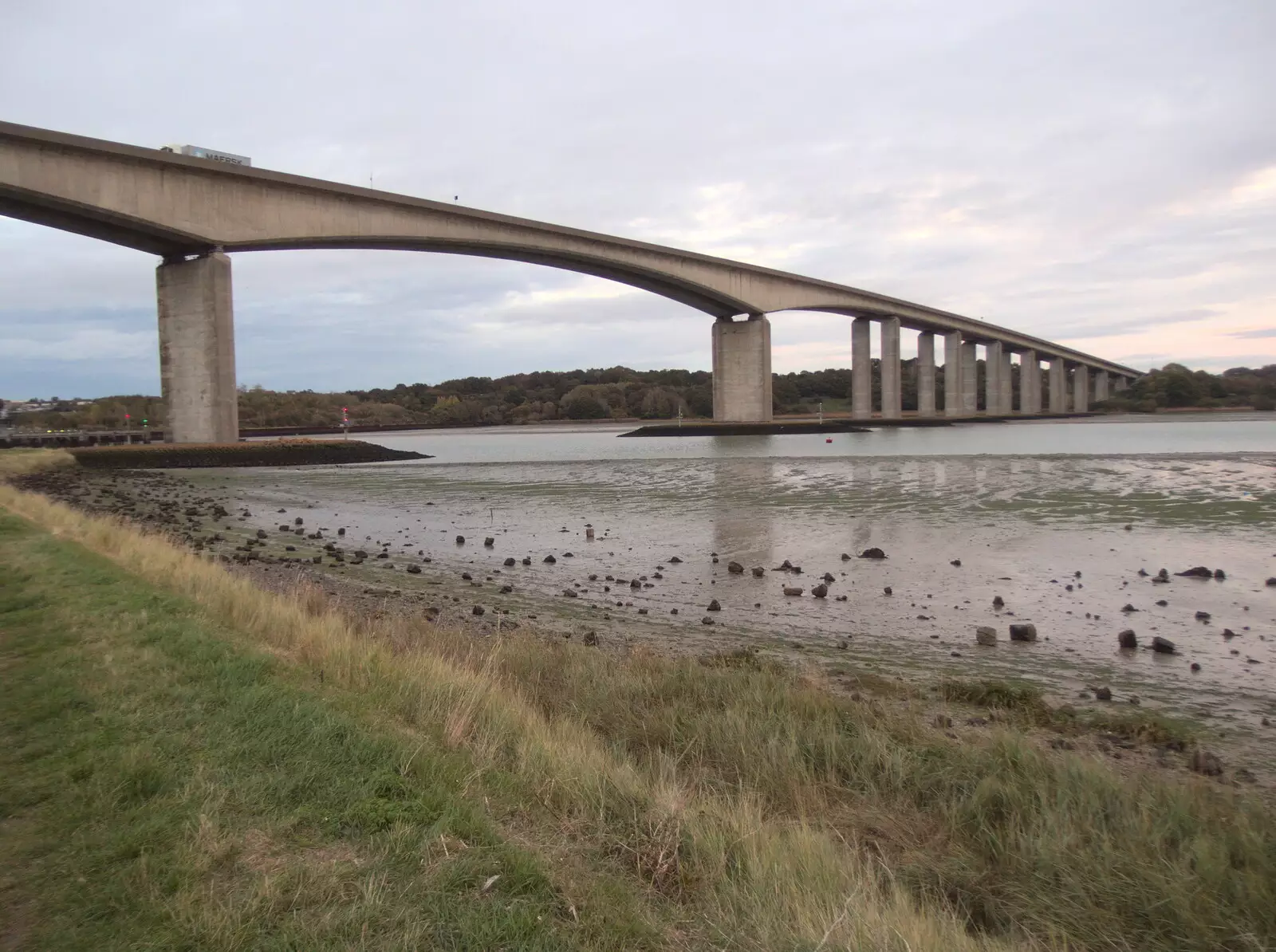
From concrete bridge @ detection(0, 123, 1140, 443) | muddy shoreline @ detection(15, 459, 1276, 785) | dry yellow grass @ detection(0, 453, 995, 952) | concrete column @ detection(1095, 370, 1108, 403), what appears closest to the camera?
dry yellow grass @ detection(0, 453, 995, 952)

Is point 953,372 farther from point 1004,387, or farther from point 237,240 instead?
point 237,240

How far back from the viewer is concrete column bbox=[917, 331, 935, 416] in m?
97.8

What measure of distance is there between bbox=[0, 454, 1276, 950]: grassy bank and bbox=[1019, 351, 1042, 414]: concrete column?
12275cm

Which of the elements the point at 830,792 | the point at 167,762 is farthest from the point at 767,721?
the point at 167,762

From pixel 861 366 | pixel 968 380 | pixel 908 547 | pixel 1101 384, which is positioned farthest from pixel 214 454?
pixel 1101 384

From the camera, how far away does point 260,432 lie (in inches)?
3720

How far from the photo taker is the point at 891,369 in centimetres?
8819

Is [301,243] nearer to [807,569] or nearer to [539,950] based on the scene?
[807,569]

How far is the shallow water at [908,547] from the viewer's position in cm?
883

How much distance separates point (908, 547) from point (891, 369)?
7693 centimetres

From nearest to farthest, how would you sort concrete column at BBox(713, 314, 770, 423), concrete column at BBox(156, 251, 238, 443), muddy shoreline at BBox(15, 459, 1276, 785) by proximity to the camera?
muddy shoreline at BBox(15, 459, 1276, 785) < concrete column at BBox(156, 251, 238, 443) < concrete column at BBox(713, 314, 770, 423)

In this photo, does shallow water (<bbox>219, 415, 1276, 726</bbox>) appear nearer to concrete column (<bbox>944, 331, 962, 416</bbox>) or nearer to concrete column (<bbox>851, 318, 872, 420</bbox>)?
concrete column (<bbox>851, 318, 872, 420</bbox>)

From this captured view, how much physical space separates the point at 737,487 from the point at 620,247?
36.9 meters

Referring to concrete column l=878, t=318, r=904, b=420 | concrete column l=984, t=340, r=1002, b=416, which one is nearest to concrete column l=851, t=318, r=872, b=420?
concrete column l=878, t=318, r=904, b=420
